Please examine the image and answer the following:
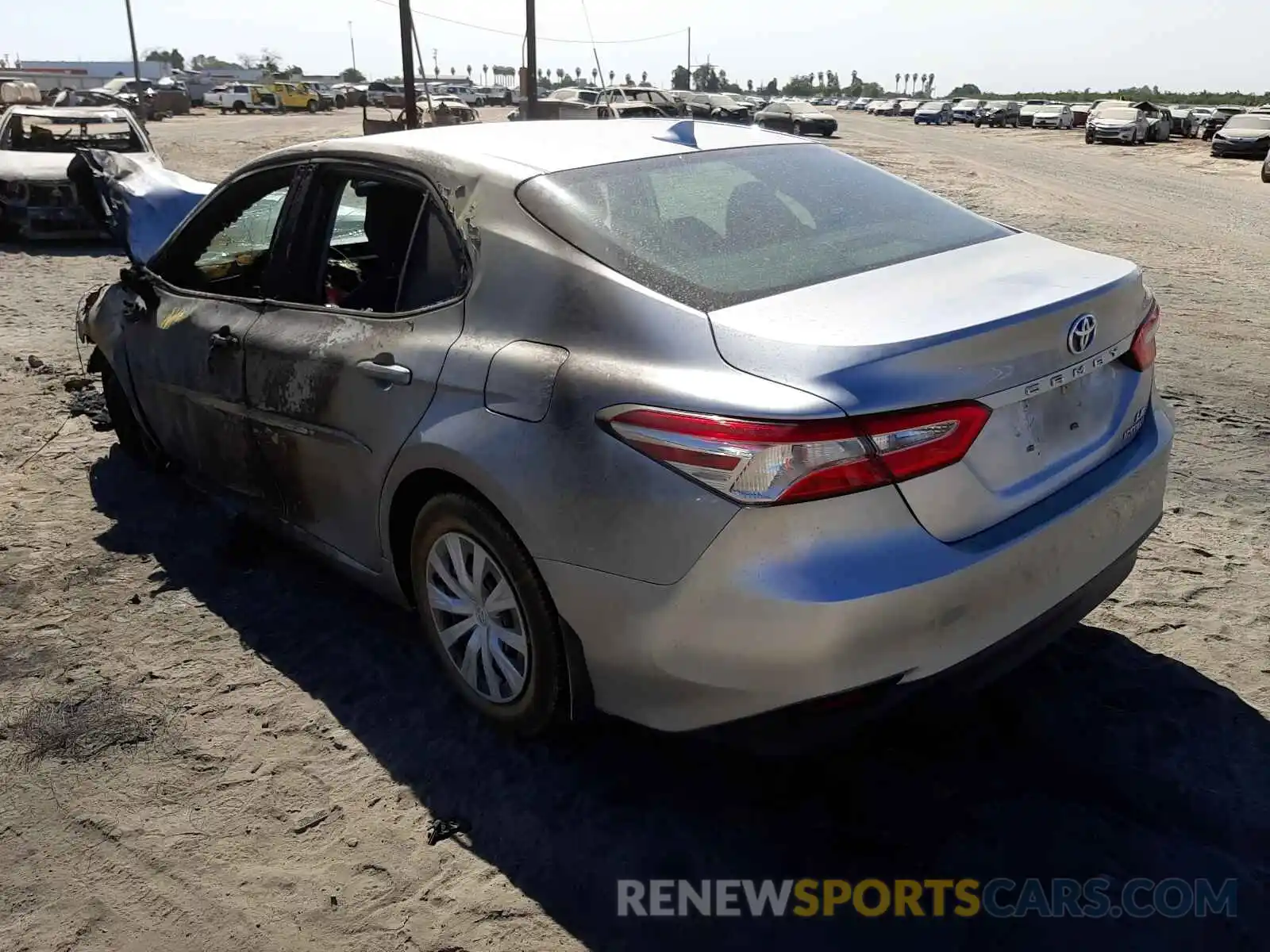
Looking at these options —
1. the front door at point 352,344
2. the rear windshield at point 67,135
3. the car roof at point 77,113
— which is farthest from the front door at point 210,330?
the car roof at point 77,113

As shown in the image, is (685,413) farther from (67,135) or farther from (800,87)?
(800,87)

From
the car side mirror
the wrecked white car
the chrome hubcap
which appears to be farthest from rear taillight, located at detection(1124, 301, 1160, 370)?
the wrecked white car

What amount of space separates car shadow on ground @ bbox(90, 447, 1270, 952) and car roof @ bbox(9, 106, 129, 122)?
13606mm

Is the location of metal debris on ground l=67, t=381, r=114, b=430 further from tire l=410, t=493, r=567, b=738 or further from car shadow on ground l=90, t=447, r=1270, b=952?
tire l=410, t=493, r=567, b=738

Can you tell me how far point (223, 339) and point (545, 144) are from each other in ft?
4.83

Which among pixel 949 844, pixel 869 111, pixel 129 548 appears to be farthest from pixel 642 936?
pixel 869 111

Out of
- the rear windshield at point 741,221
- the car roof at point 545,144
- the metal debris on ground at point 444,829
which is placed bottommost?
the metal debris on ground at point 444,829

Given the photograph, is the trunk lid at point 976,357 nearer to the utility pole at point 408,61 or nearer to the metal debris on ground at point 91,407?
the metal debris on ground at point 91,407

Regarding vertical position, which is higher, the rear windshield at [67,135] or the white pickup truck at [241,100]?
the white pickup truck at [241,100]

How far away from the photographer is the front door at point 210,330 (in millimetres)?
3900

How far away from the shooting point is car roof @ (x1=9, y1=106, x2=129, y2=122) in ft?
46.3

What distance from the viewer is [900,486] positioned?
2289mm

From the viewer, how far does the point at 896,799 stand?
2863 millimetres

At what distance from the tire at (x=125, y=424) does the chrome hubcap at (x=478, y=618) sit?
103 inches
